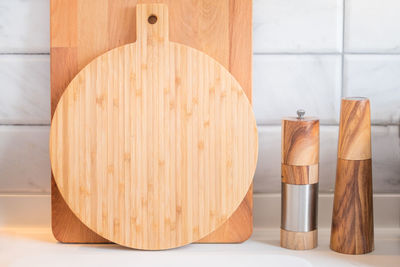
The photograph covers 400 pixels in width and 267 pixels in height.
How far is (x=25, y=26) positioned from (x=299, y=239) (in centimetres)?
Result: 66

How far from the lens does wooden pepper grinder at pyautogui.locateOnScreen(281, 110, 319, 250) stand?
0.94 metres

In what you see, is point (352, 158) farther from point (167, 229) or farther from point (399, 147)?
point (167, 229)

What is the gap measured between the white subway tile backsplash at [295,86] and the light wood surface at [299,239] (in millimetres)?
231

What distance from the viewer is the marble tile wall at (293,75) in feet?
3.50

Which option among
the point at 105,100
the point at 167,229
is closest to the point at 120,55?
the point at 105,100

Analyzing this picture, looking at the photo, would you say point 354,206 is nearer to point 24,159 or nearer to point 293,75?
point 293,75

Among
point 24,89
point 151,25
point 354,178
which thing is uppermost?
point 151,25

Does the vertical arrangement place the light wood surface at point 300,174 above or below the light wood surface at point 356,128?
below

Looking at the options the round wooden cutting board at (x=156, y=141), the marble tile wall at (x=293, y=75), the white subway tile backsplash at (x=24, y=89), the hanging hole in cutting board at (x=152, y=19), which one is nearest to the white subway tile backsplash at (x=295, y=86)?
the marble tile wall at (x=293, y=75)

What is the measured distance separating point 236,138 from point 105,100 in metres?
0.24

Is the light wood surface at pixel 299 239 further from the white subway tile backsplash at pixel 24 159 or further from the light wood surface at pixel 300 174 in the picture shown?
the white subway tile backsplash at pixel 24 159

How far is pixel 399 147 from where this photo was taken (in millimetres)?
1091

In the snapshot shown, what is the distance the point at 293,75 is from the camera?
1.08m

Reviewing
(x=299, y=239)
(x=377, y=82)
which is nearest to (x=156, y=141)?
(x=299, y=239)
